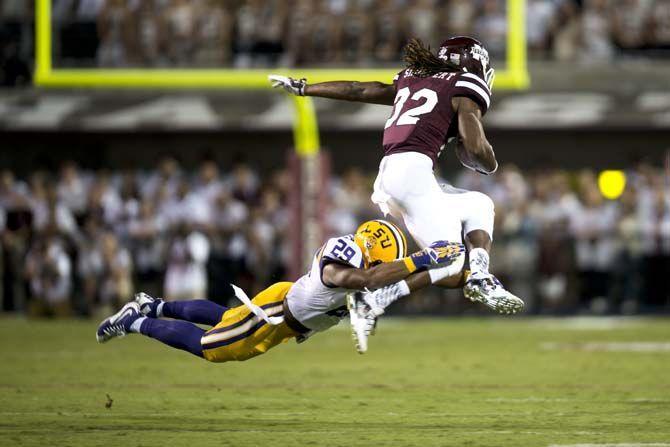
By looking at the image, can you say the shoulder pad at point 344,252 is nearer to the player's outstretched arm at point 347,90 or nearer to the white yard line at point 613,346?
the player's outstretched arm at point 347,90

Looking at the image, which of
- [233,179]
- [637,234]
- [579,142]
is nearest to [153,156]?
[233,179]

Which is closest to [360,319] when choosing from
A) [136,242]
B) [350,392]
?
[350,392]

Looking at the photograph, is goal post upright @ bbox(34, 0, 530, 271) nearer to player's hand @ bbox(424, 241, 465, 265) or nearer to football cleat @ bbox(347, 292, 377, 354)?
player's hand @ bbox(424, 241, 465, 265)

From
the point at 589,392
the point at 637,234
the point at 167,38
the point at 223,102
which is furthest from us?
the point at 223,102

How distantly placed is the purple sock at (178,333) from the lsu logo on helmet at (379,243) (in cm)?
100

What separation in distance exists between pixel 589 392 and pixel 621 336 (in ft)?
15.5

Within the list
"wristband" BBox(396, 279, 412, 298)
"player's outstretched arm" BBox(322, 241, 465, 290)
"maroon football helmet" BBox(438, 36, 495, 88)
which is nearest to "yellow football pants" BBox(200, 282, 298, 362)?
"player's outstretched arm" BBox(322, 241, 465, 290)

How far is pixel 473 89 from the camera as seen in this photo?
6816 millimetres

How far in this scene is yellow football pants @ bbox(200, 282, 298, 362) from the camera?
6887 millimetres

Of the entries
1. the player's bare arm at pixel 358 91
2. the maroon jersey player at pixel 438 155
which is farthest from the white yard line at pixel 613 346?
the player's bare arm at pixel 358 91

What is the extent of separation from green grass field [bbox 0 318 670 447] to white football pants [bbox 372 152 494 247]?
3.32 feet

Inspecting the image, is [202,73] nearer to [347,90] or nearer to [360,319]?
[347,90]

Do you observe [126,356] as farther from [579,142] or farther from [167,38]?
[579,142]

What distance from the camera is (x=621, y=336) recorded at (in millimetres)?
12758
